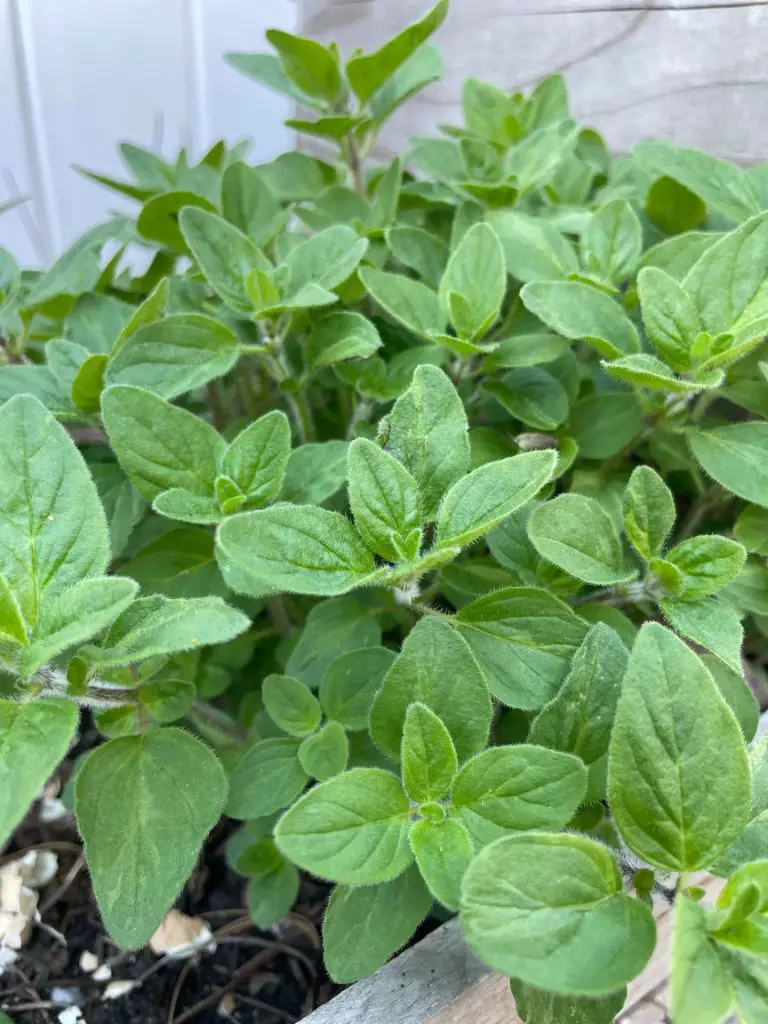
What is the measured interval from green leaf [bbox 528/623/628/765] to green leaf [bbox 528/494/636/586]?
0.15 ft

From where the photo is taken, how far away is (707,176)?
0.76 meters

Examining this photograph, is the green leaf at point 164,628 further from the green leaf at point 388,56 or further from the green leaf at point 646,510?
the green leaf at point 388,56

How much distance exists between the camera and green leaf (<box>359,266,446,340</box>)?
639 millimetres

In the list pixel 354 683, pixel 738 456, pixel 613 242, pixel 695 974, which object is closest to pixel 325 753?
pixel 354 683

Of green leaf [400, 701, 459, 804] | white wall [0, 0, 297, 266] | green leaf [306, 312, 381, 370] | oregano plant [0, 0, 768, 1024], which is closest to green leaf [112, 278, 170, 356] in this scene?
oregano plant [0, 0, 768, 1024]

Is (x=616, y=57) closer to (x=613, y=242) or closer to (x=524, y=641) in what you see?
(x=613, y=242)

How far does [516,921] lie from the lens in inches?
14.3

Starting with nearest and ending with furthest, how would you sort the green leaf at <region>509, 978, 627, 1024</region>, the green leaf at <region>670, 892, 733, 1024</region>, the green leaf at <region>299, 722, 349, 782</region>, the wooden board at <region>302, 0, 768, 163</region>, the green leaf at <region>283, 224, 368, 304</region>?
the green leaf at <region>670, 892, 733, 1024</region> → the green leaf at <region>509, 978, 627, 1024</region> → the green leaf at <region>299, 722, 349, 782</region> → the green leaf at <region>283, 224, 368, 304</region> → the wooden board at <region>302, 0, 768, 163</region>

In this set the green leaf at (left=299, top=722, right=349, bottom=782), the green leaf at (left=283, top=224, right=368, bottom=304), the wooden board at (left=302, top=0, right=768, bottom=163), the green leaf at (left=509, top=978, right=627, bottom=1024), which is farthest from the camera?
the wooden board at (left=302, top=0, right=768, bottom=163)

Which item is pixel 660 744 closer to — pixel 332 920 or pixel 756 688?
pixel 332 920

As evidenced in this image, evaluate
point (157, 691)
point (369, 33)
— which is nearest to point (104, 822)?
point (157, 691)

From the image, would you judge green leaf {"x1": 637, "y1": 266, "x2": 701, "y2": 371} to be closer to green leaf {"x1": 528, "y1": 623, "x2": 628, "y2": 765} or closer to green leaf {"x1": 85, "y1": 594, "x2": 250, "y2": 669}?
green leaf {"x1": 528, "y1": 623, "x2": 628, "y2": 765}

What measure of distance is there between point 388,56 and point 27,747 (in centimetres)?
68

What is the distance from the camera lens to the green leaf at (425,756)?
1.48 feet
